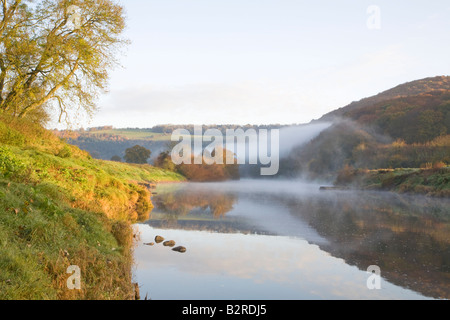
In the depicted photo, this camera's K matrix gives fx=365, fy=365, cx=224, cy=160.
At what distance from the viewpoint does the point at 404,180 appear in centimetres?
3981

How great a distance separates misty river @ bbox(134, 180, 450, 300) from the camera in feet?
28.5

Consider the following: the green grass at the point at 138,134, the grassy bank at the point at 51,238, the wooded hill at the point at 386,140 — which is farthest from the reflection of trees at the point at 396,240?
the green grass at the point at 138,134

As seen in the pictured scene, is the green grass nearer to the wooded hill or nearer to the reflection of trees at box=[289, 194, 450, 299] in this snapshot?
the wooded hill

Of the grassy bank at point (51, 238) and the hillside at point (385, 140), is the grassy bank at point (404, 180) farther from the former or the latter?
the grassy bank at point (51, 238)

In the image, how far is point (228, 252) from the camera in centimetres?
1280

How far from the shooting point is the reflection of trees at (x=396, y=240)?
31.9 feet

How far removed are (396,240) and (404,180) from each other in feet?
93.4

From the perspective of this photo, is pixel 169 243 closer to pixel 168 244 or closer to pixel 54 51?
pixel 168 244

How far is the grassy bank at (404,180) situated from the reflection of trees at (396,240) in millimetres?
8944

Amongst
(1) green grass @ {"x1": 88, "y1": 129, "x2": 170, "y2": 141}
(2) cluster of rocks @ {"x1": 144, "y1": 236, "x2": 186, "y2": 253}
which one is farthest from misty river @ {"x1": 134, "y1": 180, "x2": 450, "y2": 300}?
(1) green grass @ {"x1": 88, "y1": 129, "x2": 170, "y2": 141}

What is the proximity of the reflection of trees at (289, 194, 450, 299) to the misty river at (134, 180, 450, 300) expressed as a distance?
0.10 ft
